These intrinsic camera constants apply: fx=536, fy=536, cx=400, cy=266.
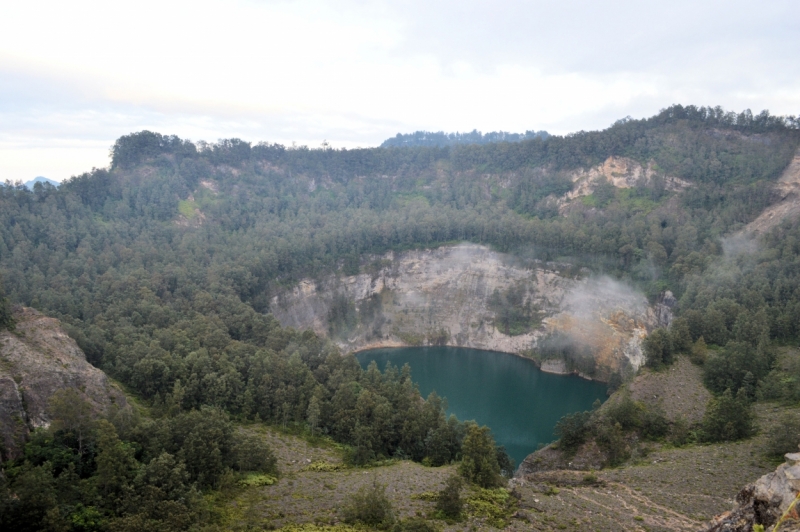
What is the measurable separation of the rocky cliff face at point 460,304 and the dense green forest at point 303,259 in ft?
5.87

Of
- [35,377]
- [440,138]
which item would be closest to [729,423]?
[35,377]

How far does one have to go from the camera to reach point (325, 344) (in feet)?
151

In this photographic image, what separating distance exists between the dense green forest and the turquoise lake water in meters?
5.69

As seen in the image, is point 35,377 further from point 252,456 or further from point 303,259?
point 303,259

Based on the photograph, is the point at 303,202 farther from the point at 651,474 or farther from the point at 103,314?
the point at 651,474

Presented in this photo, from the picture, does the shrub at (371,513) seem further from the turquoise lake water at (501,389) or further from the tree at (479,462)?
the turquoise lake water at (501,389)

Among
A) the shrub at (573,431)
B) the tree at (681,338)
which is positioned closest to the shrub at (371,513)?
the shrub at (573,431)

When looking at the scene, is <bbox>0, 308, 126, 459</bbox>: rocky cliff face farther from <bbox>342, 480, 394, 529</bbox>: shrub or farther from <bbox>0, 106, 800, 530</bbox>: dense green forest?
<bbox>342, 480, 394, 529</bbox>: shrub

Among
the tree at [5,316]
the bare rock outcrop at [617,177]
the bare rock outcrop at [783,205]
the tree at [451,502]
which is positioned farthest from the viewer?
the bare rock outcrop at [617,177]

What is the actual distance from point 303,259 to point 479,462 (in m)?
44.5

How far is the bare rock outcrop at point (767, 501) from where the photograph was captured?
961 centimetres

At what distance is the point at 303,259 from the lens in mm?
65562

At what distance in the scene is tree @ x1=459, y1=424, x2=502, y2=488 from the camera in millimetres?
24484

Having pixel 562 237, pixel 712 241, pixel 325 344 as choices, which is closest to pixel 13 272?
pixel 325 344
